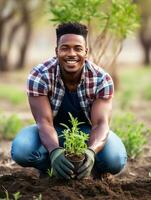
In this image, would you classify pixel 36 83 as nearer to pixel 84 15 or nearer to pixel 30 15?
pixel 84 15

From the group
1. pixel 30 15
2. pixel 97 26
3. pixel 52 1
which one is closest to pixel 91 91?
pixel 97 26

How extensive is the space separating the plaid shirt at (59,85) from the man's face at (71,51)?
0.18 meters

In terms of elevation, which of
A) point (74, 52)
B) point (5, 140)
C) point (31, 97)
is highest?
point (74, 52)

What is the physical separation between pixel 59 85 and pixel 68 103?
0.59 feet

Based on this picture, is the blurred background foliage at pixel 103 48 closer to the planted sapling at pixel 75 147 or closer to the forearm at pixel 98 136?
the forearm at pixel 98 136

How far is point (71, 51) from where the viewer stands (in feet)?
16.4

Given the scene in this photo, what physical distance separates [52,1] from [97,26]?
0.80m

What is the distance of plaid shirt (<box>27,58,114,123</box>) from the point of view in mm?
5215

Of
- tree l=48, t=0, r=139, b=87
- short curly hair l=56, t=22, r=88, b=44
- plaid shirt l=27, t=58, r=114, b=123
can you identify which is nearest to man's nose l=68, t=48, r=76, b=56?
short curly hair l=56, t=22, r=88, b=44

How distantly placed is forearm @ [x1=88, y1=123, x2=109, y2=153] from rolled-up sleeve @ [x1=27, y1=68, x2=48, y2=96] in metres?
0.52

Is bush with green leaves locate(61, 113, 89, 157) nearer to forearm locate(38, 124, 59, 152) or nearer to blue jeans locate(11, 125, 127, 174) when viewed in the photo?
forearm locate(38, 124, 59, 152)

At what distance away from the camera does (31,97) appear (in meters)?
5.23

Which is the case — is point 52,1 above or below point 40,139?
above

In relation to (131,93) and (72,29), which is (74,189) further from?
(131,93)
